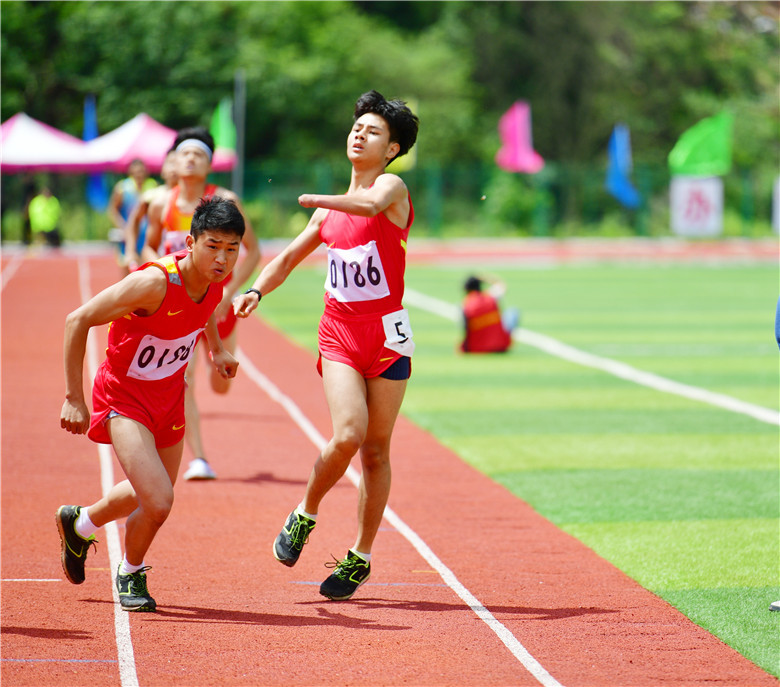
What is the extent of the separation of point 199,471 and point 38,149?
2490 cm

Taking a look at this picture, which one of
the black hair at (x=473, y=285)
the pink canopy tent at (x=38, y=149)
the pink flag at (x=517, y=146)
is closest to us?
the black hair at (x=473, y=285)

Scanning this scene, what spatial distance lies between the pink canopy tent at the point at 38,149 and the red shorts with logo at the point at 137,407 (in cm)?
2663

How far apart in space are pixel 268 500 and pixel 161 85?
136ft

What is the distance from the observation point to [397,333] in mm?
5887

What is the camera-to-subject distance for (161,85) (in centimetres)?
4728

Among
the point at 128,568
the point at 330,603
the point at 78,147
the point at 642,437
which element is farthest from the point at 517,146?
the point at 128,568

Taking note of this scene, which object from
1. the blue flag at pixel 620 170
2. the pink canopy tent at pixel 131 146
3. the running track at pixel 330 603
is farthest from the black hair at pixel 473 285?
the blue flag at pixel 620 170

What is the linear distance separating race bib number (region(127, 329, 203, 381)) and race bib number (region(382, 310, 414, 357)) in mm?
911

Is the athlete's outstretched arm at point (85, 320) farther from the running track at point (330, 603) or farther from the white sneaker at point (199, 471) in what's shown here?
the white sneaker at point (199, 471)

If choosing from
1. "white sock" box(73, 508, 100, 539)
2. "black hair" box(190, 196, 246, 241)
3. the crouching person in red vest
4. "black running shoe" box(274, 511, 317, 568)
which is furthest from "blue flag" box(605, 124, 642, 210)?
"white sock" box(73, 508, 100, 539)

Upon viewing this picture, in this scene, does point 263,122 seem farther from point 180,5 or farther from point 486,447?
point 486,447

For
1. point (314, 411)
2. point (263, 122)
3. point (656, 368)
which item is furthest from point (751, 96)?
point (314, 411)

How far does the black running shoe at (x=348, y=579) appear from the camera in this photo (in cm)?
595

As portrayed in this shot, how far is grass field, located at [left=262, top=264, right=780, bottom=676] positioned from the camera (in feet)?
22.1
